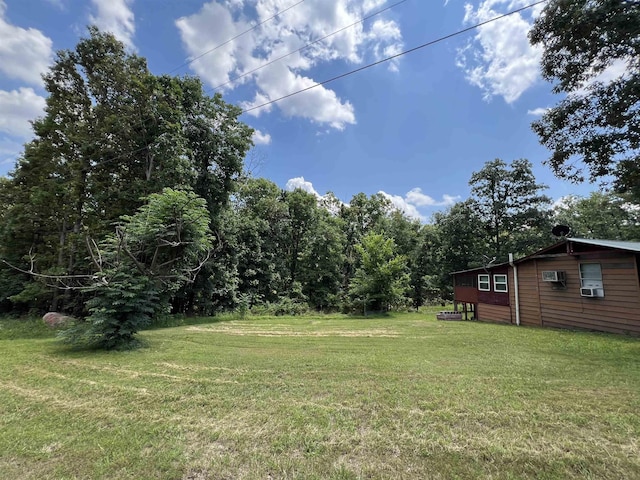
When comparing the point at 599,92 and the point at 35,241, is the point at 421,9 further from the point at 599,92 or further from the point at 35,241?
the point at 35,241

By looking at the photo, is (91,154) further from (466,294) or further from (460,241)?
(460,241)

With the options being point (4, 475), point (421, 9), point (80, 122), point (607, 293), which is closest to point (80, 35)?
point (80, 122)

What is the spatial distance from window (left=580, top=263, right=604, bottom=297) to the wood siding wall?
109 millimetres

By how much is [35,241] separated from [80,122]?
7.24m

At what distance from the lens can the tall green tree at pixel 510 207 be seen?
1986 centimetres

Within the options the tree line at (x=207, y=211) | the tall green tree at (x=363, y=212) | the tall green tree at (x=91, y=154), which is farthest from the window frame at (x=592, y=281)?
the tall green tree at (x=363, y=212)

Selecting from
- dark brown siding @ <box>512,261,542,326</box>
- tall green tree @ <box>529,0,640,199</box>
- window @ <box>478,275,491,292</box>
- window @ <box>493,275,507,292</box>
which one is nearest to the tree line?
tall green tree @ <box>529,0,640,199</box>

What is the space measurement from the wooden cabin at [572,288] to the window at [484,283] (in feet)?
0.42

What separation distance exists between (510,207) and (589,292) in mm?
14000

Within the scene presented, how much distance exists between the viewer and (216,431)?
2705 mm

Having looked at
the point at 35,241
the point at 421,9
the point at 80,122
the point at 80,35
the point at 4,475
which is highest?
the point at 80,35

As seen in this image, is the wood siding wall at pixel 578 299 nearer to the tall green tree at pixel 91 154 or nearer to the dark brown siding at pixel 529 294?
the dark brown siding at pixel 529 294

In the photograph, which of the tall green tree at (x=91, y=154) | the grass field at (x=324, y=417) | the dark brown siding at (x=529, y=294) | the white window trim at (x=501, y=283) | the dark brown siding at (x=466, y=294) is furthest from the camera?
the dark brown siding at (x=466, y=294)

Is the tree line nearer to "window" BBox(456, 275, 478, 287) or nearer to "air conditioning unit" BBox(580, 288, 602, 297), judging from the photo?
"window" BBox(456, 275, 478, 287)
